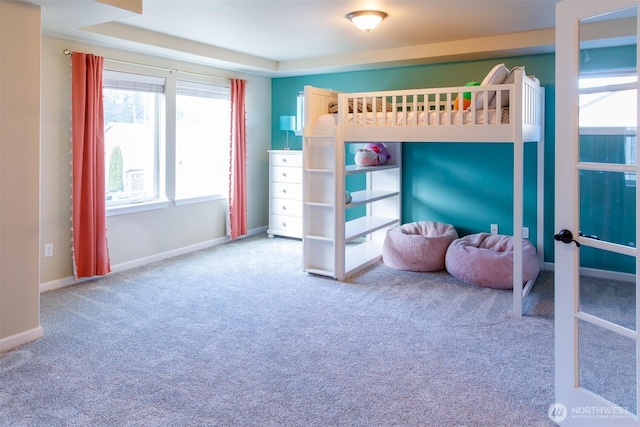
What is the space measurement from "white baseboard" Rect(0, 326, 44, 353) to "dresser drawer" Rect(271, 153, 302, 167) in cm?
351

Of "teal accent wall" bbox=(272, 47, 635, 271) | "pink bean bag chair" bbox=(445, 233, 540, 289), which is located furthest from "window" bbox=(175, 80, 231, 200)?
"pink bean bag chair" bbox=(445, 233, 540, 289)

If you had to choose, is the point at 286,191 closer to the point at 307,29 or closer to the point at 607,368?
the point at 307,29

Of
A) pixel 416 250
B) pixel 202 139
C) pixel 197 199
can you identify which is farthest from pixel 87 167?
pixel 416 250

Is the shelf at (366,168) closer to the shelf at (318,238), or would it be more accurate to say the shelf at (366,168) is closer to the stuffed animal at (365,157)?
the stuffed animal at (365,157)

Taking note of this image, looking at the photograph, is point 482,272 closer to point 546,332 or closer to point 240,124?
point 546,332

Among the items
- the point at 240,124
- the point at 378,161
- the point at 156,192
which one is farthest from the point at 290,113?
the point at 156,192

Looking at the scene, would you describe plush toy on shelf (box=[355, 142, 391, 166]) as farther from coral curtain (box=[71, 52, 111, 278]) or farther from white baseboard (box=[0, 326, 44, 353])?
white baseboard (box=[0, 326, 44, 353])

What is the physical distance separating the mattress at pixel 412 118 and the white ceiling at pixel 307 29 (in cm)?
76

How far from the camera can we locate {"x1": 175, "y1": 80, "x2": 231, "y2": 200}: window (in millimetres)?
5398

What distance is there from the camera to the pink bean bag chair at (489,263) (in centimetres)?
406

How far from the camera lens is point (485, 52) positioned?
4637mm

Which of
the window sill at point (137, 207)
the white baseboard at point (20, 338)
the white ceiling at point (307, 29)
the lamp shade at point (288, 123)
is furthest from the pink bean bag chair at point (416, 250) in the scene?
the white baseboard at point (20, 338)

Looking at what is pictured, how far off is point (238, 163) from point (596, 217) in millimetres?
4479

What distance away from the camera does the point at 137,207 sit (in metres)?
4.82
